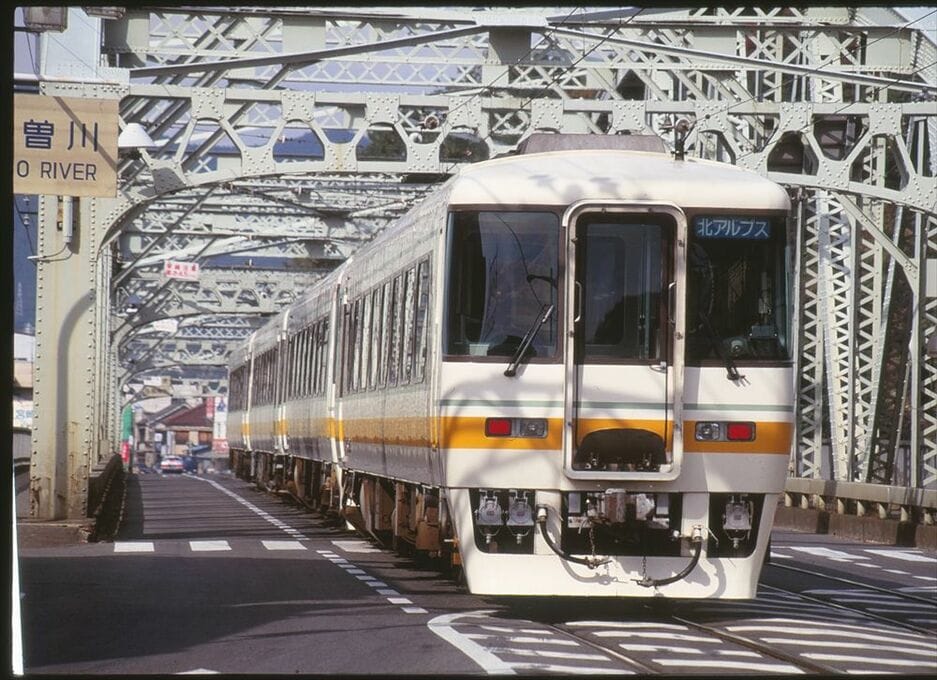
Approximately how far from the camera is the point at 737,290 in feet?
47.1

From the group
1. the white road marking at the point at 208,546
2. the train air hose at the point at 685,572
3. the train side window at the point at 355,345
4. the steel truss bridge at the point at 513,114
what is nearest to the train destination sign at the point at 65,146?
the steel truss bridge at the point at 513,114

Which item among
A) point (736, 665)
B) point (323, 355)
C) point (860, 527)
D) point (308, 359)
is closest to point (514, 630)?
point (736, 665)

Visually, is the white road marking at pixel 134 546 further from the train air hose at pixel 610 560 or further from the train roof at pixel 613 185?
the train air hose at pixel 610 560

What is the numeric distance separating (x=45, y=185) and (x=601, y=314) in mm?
7662

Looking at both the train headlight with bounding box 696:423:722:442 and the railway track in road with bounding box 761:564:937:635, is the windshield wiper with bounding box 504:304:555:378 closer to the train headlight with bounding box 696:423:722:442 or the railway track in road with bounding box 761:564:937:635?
the train headlight with bounding box 696:423:722:442

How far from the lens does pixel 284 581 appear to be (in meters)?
17.7

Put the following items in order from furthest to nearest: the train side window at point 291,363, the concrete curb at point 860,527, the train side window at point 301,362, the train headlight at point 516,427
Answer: the train side window at point 291,363, the train side window at point 301,362, the concrete curb at point 860,527, the train headlight at point 516,427

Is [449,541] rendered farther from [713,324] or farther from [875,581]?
[875,581]

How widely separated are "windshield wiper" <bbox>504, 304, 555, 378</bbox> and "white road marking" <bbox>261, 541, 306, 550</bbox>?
29.9 ft

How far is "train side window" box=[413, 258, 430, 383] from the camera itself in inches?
624

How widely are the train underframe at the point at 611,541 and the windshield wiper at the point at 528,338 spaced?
781 mm

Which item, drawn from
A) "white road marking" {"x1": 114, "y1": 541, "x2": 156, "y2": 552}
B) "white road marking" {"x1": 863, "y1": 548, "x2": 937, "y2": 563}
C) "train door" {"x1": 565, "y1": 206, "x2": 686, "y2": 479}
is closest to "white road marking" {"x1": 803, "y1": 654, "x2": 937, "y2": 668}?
"train door" {"x1": 565, "y1": 206, "x2": 686, "y2": 479}

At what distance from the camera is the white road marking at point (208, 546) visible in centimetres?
2250

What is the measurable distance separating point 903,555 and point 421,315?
1042cm
